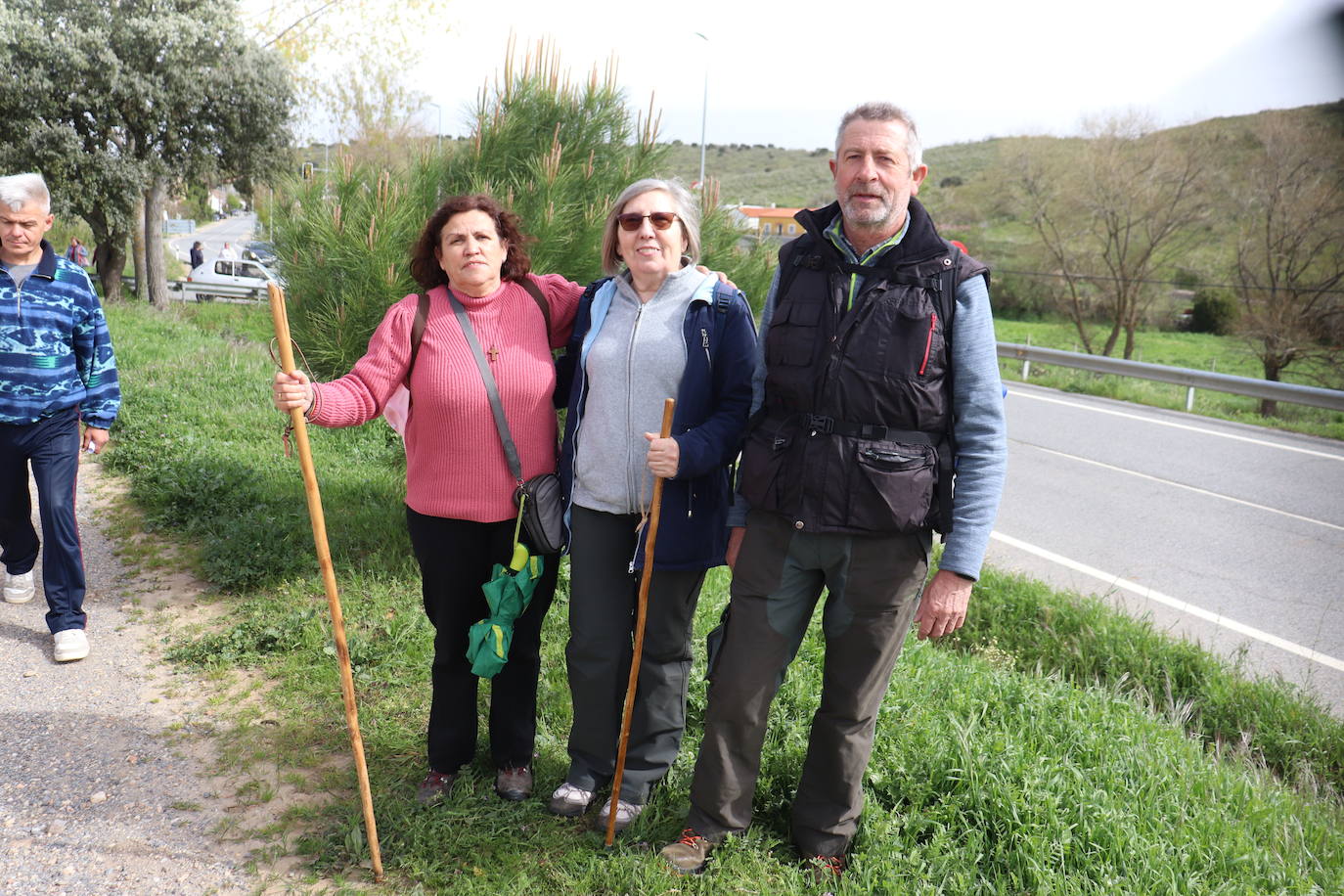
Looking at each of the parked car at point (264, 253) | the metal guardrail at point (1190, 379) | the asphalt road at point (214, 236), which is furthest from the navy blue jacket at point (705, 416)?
the asphalt road at point (214, 236)

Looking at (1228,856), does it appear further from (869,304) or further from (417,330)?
(417,330)

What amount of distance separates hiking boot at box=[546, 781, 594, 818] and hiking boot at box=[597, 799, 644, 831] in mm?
Result: 66

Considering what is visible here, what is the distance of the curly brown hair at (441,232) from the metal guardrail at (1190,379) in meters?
11.2

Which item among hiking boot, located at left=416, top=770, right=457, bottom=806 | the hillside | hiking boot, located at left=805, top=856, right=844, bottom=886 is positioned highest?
the hillside

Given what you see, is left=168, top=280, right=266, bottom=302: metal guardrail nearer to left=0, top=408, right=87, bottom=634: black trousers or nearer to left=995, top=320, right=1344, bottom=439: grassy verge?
left=995, top=320, right=1344, bottom=439: grassy verge

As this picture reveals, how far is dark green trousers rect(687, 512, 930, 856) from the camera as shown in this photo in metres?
2.50

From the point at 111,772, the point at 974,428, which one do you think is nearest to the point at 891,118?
the point at 974,428

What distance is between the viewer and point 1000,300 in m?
38.8

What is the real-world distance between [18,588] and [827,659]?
13.2 ft

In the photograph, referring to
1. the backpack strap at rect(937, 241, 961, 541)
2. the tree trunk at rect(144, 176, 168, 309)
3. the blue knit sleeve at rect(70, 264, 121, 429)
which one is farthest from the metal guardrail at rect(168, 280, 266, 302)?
the backpack strap at rect(937, 241, 961, 541)

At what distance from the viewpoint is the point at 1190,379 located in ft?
43.1

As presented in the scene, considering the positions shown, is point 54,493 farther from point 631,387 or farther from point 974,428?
point 974,428

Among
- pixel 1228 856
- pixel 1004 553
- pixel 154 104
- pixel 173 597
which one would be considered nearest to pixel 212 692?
pixel 173 597

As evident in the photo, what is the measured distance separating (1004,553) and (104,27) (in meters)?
17.4
